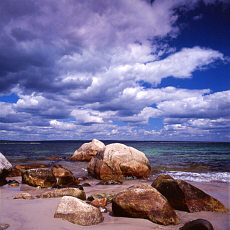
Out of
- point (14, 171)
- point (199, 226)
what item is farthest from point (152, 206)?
point (14, 171)

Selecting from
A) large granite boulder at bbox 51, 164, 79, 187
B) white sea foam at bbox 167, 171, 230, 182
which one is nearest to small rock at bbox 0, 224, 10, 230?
large granite boulder at bbox 51, 164, 79, 187

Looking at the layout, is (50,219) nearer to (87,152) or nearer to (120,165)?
(120,165)

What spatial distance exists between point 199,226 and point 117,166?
7.01 meters

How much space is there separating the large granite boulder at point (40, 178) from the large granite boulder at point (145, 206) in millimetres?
4715

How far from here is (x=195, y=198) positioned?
16.1 feet

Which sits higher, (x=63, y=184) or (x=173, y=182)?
(x=173, y=182)

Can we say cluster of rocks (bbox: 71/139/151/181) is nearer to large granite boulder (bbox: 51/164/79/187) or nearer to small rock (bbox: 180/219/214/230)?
large granite boulder (bbox: 51/164/79/187)

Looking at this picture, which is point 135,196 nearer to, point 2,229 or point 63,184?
point 2,229

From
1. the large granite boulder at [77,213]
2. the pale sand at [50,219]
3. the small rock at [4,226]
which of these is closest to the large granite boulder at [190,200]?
the pale sand at [50,219]

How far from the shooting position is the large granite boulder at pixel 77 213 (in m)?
3.70

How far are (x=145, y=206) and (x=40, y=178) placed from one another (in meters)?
5.58

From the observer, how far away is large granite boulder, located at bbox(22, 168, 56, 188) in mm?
8109

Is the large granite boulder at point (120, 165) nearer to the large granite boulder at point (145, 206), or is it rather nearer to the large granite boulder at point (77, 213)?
the large granite boulder at point (145, 206)

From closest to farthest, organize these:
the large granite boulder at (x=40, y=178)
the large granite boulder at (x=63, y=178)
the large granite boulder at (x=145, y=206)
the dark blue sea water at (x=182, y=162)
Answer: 1. the large granite boulder at (x=145, y=206)
2. the large granite boulder at (x=40, y=178)
3. the large granite boulder at (x=63, y=178)
4. the dark blue sea water at (x=182, y=162)
